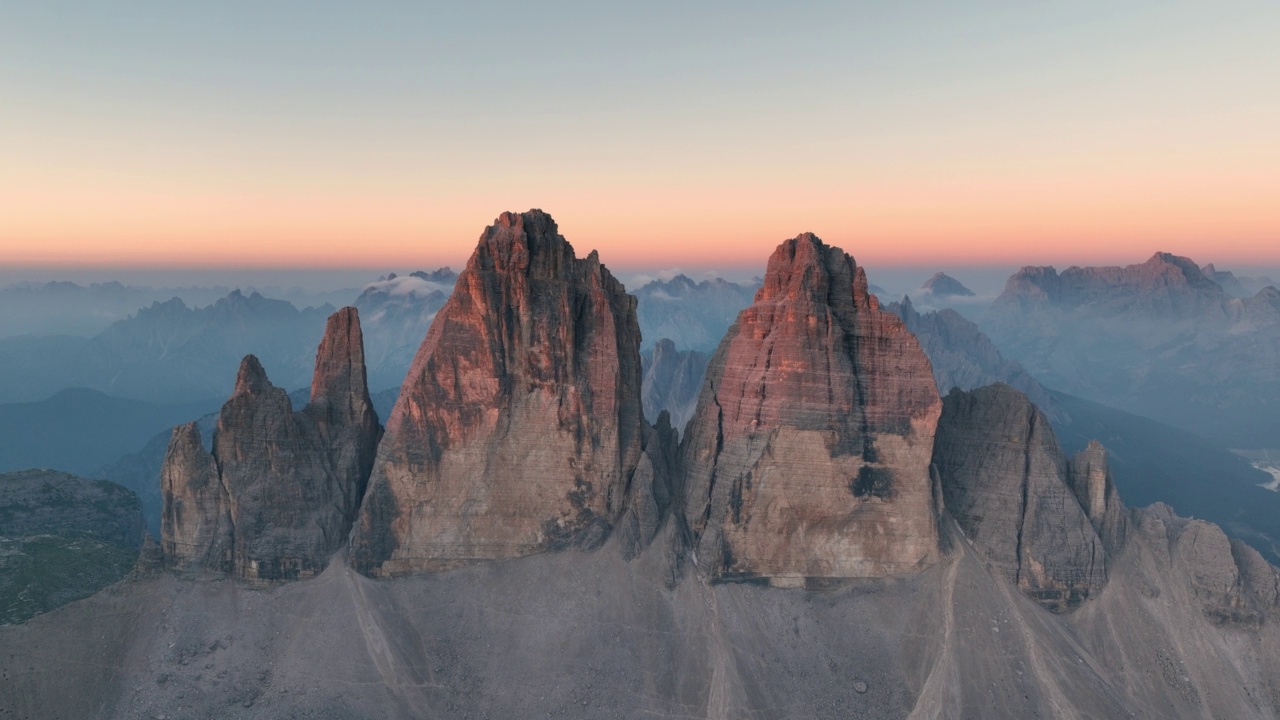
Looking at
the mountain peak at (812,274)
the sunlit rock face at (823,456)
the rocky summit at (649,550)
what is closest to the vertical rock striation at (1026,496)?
the rocky summit at (649,550)

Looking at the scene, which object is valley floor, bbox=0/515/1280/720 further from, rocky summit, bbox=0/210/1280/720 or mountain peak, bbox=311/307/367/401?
mountain peak, bbox=311/307/367/401

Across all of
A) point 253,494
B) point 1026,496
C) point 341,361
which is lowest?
point 1026,496

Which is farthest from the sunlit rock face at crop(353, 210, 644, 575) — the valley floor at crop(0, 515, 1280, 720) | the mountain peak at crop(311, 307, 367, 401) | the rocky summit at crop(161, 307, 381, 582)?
the mountain peak at crop(311, 307, 367, 401)

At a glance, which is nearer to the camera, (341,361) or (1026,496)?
(1026,496)

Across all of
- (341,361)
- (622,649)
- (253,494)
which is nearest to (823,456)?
(622,649)

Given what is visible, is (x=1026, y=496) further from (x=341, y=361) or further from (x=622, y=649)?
(x=341, y=361)

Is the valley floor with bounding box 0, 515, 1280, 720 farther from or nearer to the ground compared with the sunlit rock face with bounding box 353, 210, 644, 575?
nearer to the ground

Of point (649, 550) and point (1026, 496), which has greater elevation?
point (1026, 496)
